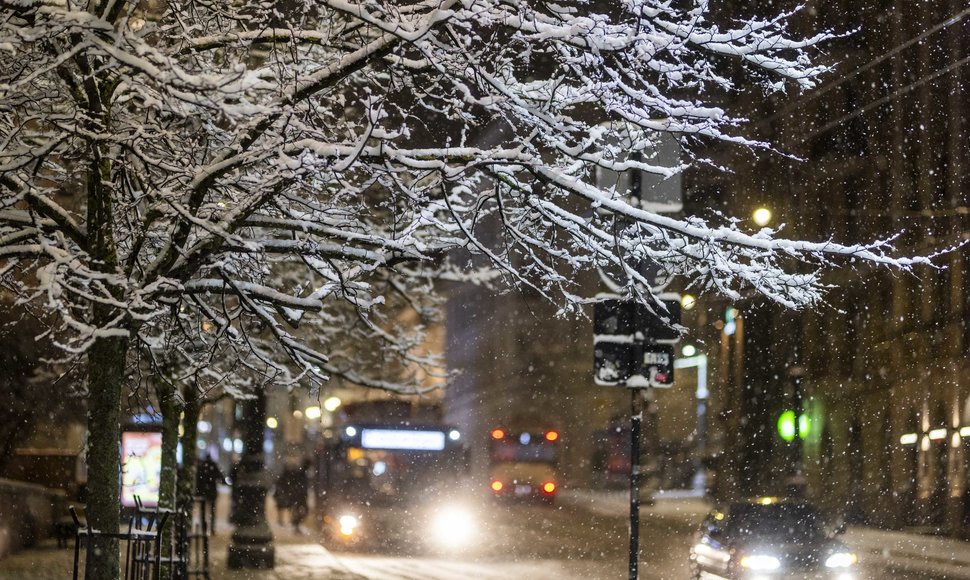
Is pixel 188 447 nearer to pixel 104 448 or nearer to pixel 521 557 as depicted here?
pixel 521 557

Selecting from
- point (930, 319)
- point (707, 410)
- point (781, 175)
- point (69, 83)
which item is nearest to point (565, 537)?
point (930, 319)

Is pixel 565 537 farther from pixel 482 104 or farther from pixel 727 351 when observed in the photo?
pixel 482 104

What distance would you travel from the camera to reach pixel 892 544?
2961 centimetres

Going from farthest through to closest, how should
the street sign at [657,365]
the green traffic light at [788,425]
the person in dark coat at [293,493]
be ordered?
the person in dark coat at [293,493]
the green traffic light at [788,425]
the street sign at [657,365]

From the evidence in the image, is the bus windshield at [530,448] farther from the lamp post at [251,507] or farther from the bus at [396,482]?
the lamp post at [251,507]

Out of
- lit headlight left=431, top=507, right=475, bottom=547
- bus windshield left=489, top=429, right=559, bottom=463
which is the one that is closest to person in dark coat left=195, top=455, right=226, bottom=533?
lit headlight left=431, top=507, right=475, bottom=547

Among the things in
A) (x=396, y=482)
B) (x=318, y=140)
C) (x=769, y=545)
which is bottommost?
(x=396, y=482)

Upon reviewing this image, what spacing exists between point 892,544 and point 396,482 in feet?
45.1

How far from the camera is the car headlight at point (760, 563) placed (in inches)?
633

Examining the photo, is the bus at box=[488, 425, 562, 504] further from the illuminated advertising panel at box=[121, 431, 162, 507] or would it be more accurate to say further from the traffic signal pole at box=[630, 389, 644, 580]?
the traffic signal pole at box=[630, 389, 644, 580]

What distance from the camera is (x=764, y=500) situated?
17859 millimetres

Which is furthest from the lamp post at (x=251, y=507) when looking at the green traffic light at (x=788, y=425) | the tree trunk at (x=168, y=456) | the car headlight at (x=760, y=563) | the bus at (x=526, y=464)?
the bus at (x=526, y=464)

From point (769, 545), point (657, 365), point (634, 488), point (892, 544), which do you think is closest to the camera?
point (634, 488)

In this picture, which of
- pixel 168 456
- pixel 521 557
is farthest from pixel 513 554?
pixel 168 456
